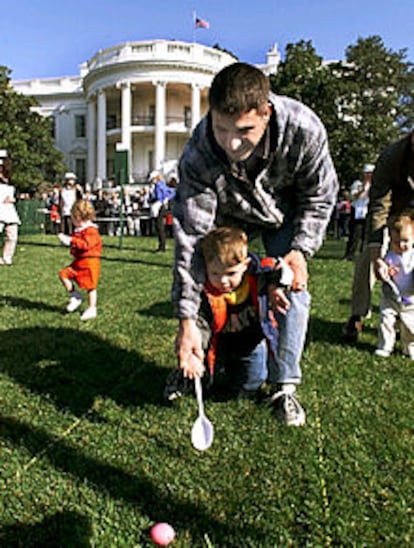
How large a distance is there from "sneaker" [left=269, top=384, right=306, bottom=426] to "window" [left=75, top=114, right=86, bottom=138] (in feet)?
158

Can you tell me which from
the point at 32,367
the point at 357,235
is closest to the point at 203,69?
the point at 357,235

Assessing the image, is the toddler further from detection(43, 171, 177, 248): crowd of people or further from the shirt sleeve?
detection(43, 171, 177, 248): crowd of people

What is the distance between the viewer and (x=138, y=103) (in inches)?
1662

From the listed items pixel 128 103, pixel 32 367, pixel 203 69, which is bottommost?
pixel 32 367

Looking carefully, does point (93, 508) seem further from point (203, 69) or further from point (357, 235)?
point (203, 69)

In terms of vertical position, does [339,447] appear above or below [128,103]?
below

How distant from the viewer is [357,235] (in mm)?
9953

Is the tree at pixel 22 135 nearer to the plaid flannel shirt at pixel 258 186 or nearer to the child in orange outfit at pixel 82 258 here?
the child in orange outfit at pixel 82 258

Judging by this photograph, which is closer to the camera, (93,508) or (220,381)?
(93,508)

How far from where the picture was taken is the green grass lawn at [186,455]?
5.78ft

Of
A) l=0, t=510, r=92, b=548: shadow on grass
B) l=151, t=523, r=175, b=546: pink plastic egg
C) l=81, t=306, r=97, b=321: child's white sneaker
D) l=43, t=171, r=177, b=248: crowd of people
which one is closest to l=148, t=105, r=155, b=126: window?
l=43, t=171, r=177, b=248: crowd of people

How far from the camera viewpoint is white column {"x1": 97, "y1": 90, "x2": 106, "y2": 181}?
136 ft

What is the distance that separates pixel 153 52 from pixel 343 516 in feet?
133

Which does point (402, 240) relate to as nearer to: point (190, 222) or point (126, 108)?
point (190, 222)
